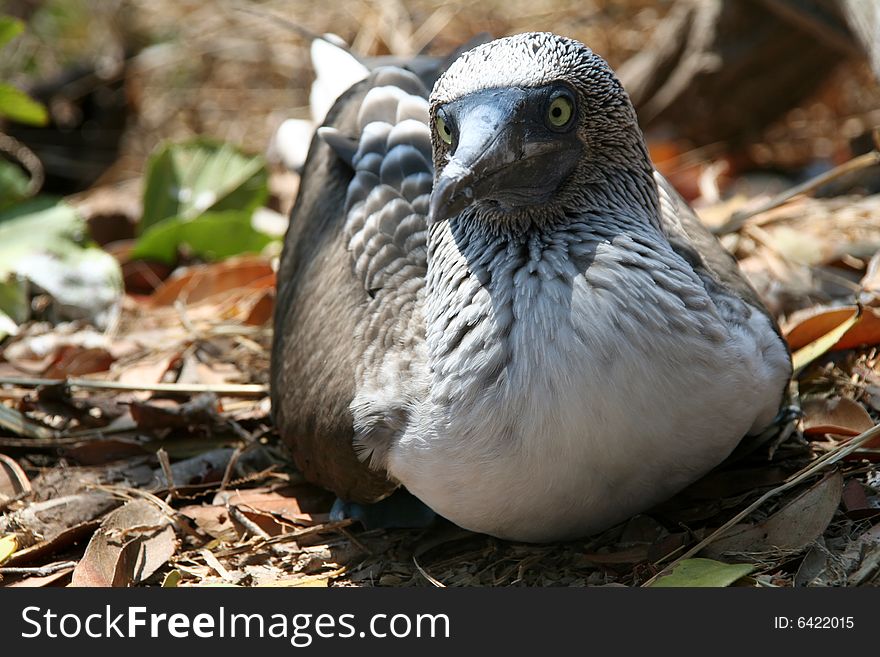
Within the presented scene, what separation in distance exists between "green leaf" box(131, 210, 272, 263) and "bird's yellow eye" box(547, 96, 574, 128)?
2.86 meters

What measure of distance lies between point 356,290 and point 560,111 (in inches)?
40.6

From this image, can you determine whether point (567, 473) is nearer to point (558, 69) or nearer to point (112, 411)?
point (558, 69)

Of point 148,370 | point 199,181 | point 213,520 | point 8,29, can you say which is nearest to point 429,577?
point 213,520

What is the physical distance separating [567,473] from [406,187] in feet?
4.26

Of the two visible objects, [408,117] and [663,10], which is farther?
[663,10]

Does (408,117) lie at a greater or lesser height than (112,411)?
greater

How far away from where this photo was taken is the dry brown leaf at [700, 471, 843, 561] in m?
3.15

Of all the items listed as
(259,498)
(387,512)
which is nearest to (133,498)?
(259,498)

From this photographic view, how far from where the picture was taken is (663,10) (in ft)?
24.2

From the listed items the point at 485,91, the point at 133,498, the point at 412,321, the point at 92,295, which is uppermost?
the point at 485,91

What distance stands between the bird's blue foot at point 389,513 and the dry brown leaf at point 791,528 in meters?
0.99

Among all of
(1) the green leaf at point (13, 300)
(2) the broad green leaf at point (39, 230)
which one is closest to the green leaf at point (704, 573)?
(1) the green leaf at point (13, 300)

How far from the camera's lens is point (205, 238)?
5.59 m

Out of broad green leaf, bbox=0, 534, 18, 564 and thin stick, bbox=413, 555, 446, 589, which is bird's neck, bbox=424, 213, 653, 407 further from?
broad green leaf, bbox=0, 534, 18, 564
